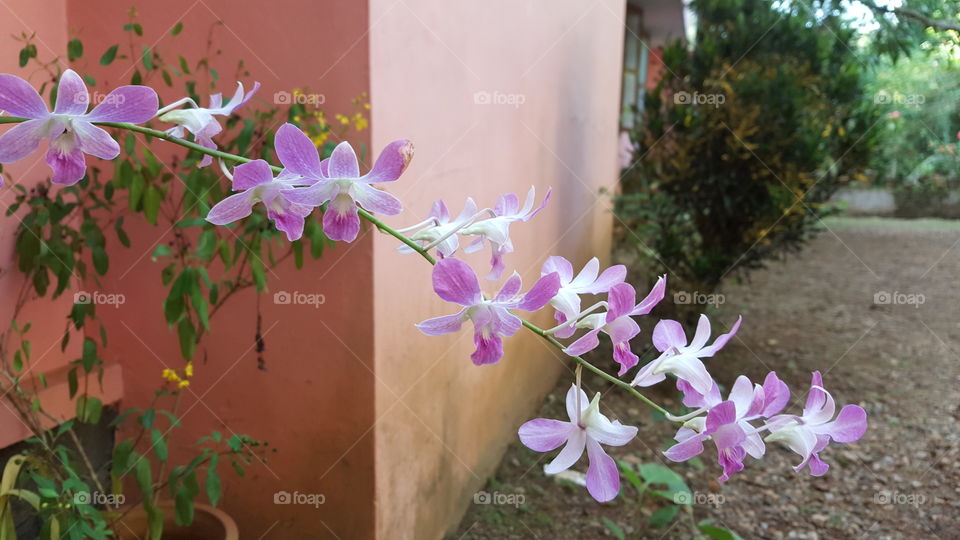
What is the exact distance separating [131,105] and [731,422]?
0.42 m

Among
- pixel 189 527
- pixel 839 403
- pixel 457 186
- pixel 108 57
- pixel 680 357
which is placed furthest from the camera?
pixel 839 403

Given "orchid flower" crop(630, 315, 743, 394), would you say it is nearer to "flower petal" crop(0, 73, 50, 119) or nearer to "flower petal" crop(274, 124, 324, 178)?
"flower petal" crop(274, 124, 324, 178)

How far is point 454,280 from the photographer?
1.51 ft

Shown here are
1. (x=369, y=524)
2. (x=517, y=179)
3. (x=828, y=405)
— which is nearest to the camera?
(x=828, y=405)

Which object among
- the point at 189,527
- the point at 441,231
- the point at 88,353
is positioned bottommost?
the point at 189,527

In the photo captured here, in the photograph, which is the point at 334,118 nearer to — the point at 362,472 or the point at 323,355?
the point at 323,355

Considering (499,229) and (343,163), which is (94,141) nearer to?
(343,163)

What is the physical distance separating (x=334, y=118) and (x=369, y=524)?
42.4 inches

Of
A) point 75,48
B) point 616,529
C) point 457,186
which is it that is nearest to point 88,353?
point 75,48

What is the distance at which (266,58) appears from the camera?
192cm

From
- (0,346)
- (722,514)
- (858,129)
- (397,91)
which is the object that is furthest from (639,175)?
(0,346)

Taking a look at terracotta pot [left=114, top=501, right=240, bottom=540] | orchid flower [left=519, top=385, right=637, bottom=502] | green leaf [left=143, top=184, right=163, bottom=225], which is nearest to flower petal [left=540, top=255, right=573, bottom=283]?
orchid flower [left=519, top=385, right=637, bottom=502]

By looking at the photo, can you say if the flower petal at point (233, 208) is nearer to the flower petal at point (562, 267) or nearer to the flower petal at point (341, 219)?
the flower petal at point (341, 219)

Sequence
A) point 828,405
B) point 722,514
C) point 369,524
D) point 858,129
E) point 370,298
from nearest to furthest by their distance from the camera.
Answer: point 828,405
point 370,298
point 369,524
point 722,514
point 858,129
